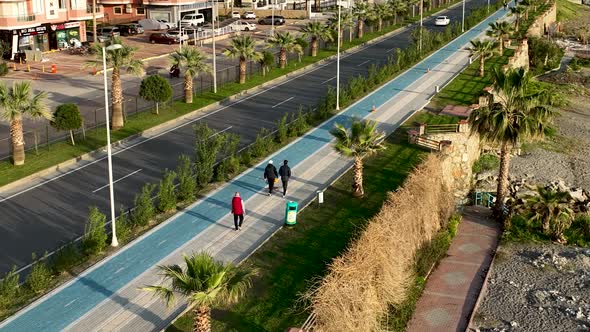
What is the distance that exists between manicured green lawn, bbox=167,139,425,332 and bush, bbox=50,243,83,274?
5222mm

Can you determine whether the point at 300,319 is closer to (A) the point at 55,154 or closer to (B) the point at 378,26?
(A) the point at 55,154

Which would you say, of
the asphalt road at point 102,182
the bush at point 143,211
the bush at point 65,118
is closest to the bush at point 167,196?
the bush at point 143,211

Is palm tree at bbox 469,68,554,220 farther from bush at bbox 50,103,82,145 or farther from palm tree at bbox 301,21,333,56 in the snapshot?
palm tree at bbox 301,21,333,56

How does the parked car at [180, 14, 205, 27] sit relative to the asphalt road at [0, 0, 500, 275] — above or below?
above

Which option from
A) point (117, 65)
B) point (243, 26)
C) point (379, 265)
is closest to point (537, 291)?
point (379, 265)

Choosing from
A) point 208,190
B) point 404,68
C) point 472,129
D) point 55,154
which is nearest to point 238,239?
point 208,190

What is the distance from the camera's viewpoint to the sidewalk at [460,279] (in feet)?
74.5

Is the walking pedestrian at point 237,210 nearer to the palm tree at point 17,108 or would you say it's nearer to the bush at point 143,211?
the bush at point 143,211

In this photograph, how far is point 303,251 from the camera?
81.3 feet

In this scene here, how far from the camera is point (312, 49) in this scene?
218 feet

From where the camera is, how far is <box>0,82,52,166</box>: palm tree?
33062 millimetres

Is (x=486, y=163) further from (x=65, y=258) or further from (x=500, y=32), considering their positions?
(x=500, y=32)

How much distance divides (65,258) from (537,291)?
51.0 ft

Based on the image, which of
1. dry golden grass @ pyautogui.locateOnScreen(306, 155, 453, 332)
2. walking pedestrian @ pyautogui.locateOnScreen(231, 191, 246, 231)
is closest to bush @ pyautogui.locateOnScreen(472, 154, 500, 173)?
dry golden grass @ pyautogui.locateOnScreen(306, 155, 453, 332)
